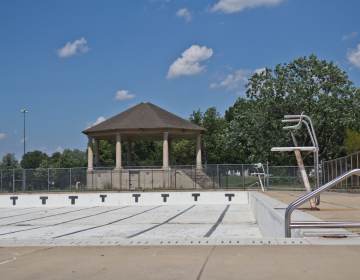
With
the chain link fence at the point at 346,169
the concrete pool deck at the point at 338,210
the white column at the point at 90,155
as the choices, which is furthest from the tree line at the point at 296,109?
the concrete pool deck at the point at 338,210

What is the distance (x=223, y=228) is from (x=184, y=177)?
95.8 ft

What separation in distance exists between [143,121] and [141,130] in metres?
2.02

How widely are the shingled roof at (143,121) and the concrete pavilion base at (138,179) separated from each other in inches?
147

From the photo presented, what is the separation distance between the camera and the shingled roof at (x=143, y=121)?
47250 millimetres

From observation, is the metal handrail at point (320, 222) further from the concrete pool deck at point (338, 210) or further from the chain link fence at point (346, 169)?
the chain link fence at point (346, 169)

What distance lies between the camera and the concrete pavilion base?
44.9 m

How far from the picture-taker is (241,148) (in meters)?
54.7

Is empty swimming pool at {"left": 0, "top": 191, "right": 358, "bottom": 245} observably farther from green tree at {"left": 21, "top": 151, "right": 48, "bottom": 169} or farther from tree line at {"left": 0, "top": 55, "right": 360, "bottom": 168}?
A: green tree at {"left": 21, "top": 151, "right": 48, "bottom": 169}
